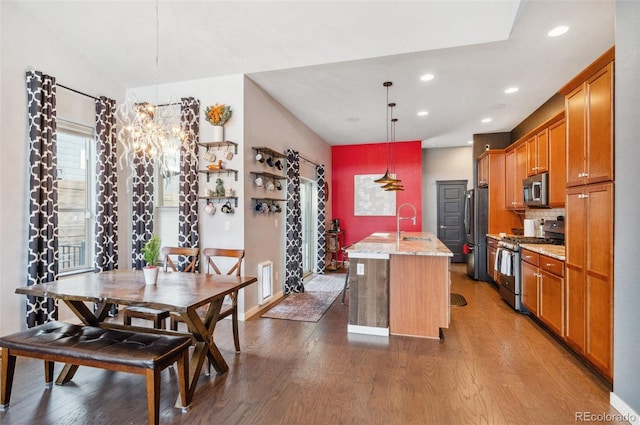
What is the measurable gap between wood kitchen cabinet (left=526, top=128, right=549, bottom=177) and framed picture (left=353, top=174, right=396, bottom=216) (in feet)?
10.00

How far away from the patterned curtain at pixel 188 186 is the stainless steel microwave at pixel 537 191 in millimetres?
4467

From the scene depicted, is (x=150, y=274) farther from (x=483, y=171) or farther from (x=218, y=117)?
(x=483, y=171)

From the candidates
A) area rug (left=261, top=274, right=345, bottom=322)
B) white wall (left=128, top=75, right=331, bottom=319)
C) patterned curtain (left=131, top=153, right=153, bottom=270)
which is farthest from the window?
area rug (left=261, top=274, right=345, bottom=322)

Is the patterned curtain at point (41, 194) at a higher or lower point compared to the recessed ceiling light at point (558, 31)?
lower

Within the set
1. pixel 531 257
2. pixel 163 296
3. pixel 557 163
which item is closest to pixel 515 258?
pixel 531 257

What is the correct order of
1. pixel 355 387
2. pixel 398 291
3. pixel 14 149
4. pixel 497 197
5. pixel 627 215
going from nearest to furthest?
pixel 627 215 < pixel 355 387 < pixel 14 149 < pixel 398 291 < pixel 497 197

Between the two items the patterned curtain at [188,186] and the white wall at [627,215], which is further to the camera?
the patterned curtain at [188,186]

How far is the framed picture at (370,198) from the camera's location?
286 inches

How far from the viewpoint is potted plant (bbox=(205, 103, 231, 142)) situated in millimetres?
3795

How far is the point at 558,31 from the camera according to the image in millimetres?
2826

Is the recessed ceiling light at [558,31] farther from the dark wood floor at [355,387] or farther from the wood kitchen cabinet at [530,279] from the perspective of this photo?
the dark wood floor at [355,387]

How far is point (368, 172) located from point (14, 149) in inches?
239

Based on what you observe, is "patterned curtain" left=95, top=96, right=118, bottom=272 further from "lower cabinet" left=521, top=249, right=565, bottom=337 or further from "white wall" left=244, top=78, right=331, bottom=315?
"lower cabinet" left=521, top=249, right=565, bottom=337

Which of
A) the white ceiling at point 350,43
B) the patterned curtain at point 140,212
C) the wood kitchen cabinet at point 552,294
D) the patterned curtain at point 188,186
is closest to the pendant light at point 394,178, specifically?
the white ceiling at point 350,43
